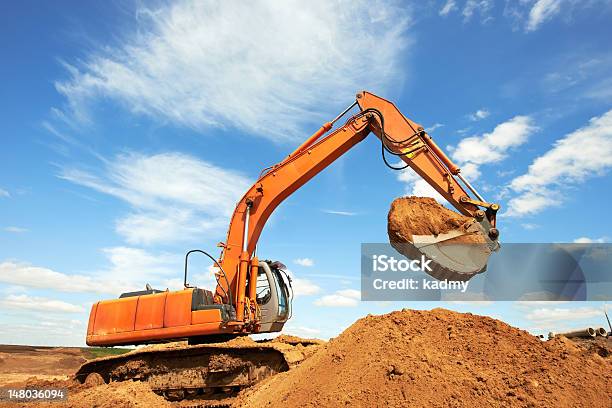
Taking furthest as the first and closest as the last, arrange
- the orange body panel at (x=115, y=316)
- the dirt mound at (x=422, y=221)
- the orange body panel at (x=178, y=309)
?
the orange body panel at (x=115, y=316) < the orange body panel at (x=178, y=309) < the dirt mound at (x=422, y=221)

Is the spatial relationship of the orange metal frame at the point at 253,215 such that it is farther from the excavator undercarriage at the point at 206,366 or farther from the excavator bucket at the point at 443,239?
the excavator bucket at the point at 443,239

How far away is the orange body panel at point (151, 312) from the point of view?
9.63 metres

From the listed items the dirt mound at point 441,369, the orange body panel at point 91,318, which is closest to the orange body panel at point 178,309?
the orange body panel at point 91,318

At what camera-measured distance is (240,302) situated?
934 centimetres

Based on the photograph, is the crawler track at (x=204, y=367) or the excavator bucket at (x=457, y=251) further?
the crawler track at (x=204, y=367)

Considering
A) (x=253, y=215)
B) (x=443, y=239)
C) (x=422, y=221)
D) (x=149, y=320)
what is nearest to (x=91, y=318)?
(x=149, y=320)

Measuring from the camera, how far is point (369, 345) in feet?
22.8

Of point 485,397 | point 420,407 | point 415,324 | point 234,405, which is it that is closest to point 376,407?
point 420,407

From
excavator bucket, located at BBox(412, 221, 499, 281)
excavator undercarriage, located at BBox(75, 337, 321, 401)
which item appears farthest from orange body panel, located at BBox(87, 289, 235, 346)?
excavator bucket, located at BBox(412, 221, 499, 281)

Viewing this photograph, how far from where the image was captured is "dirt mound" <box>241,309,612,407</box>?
5773 millimetres

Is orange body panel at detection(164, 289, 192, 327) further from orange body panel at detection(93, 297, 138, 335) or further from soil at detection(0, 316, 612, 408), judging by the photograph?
soil at detection(0, 316, 612, 408)

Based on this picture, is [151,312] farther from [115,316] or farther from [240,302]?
[240,302]

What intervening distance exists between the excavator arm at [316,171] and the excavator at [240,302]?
2 centimetres

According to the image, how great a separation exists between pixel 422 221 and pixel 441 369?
2750 millimetres
